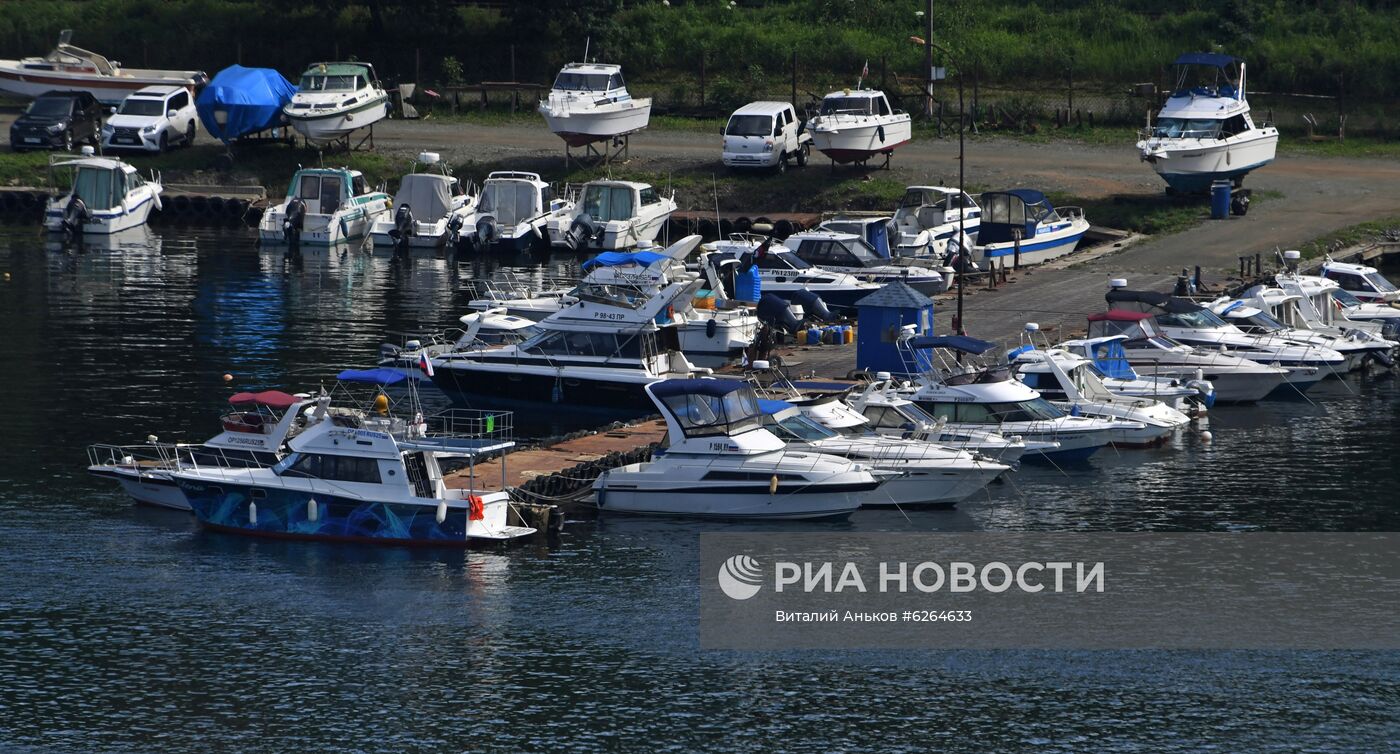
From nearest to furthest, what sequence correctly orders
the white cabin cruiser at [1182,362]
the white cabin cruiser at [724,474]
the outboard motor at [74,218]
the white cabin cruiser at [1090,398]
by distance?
the white cabin cruiser at [724,474] < the white cabin cruiser at [1090,398] < the white cabin cruiser at [1182,362] < the outboard motor at [74,218]

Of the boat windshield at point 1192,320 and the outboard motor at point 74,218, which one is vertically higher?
the outboard motor at point 74,218

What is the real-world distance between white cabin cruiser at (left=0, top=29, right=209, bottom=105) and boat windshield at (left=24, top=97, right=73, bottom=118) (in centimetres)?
245

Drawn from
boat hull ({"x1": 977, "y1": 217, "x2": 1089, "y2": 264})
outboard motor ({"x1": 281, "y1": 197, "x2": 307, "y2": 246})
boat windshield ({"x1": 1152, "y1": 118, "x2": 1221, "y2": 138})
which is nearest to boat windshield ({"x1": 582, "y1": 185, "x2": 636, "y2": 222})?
outboard motor ({"x1": 281, "y1": 197, "x2": 307, "y2": 246})

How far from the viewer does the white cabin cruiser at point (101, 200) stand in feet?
269

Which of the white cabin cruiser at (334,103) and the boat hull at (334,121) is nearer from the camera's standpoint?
the boat hull at (334,121)

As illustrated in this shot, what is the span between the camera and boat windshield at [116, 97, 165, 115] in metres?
89.6

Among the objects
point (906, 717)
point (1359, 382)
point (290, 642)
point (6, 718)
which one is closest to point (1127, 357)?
point (1359, 382)

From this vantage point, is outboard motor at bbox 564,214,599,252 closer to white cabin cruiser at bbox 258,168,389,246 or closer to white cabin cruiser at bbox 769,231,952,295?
white cabin cruiser at bbox 258,168,389,246

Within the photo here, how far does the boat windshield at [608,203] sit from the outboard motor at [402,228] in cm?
751

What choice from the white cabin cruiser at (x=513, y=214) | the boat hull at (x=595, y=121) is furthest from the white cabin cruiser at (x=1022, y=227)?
the boat hull at (x=595, y=121)

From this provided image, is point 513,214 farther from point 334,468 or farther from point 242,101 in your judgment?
point 334,468

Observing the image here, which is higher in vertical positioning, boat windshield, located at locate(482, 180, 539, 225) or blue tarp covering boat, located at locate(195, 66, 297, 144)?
blue tarp covering boat, located at locate(195, 66, 297, 144)

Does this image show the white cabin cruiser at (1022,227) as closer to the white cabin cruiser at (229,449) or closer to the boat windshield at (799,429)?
the boat windshield at (799,429)

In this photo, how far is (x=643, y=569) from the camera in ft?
131
